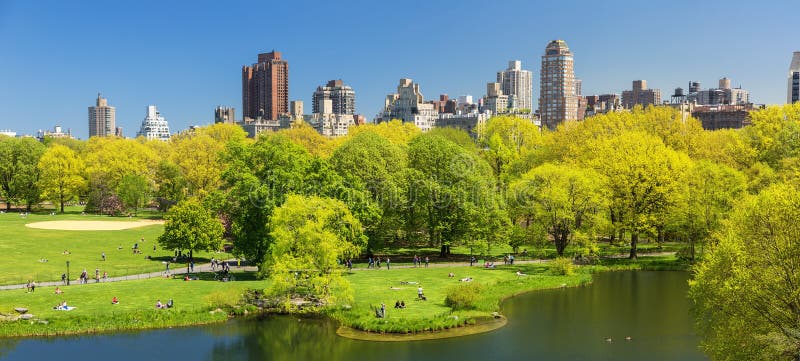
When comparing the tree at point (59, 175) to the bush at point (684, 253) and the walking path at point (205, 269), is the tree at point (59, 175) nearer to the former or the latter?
the walking path at point (205, 269)

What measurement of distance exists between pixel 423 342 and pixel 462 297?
706 cm

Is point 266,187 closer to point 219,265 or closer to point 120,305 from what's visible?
point 219,265

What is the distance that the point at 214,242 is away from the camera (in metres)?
63.2

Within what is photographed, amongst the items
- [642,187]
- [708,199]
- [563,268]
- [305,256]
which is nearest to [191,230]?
[305,256]

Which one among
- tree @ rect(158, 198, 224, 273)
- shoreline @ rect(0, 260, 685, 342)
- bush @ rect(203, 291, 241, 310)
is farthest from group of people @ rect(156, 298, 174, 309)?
tree @ rect(158, 198, 224, 273)

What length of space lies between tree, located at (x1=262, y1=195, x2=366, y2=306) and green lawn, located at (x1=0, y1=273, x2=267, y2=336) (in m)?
4.57

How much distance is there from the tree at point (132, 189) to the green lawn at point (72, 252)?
45.5ft

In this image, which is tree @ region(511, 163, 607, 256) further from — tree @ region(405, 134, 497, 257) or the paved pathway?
the paved pathway

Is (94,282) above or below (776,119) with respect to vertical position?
below

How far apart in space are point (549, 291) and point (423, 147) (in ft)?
74.3

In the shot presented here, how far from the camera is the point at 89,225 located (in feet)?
293

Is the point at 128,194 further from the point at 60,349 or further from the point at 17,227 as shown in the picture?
the point at 60,349

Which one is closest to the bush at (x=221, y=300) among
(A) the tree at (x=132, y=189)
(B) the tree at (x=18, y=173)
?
(A) the tree at (x=132, y=189)

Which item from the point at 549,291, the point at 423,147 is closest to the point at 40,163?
the point at 423,147
